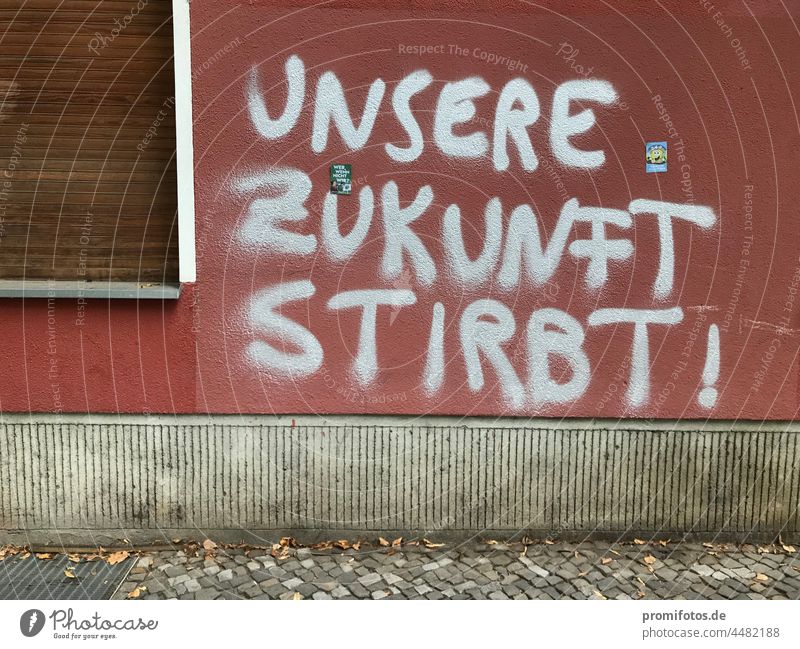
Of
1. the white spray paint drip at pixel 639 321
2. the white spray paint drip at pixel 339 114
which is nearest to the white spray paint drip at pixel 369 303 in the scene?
the white spray paint drip at pixel 339 114

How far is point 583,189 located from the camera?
17.3 feet

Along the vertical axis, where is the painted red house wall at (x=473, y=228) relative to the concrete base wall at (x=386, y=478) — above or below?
above

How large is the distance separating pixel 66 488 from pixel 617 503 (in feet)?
13.0

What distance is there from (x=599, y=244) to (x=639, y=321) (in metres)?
0.62

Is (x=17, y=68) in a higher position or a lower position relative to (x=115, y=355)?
higher

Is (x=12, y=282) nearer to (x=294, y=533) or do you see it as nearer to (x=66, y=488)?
(x=66, y=488)

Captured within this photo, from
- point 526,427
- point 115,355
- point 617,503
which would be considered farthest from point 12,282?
point 617,503

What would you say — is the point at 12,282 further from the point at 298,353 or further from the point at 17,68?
the point at 298,353

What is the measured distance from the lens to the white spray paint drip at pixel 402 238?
525cm

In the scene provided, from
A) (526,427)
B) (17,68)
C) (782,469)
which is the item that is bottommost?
(782,469)

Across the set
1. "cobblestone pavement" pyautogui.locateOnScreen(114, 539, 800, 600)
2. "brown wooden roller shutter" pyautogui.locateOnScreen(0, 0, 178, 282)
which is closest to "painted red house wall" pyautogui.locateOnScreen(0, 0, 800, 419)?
"brown wooden roller shutter" pyautogui.locateOnScreen(0, 0, 178, 282)

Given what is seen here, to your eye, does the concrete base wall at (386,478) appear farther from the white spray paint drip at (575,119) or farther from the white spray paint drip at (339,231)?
the white spray paint drip at (575,119)

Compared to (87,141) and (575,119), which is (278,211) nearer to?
(87,141)

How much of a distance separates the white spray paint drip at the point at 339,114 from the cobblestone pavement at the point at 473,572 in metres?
2.86
